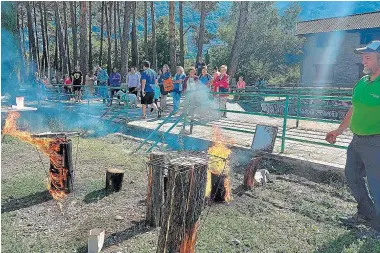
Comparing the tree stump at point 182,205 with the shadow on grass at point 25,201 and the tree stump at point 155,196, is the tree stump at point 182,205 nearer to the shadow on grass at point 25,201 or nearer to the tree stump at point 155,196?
the tree stump at point 155,196

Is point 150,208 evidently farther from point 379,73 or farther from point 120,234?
point 379,73

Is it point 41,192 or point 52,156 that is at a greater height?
point 52,156

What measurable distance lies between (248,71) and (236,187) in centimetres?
3430

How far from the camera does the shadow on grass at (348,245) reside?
366 centimetres

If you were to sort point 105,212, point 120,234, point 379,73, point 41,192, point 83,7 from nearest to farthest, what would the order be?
point 379,73
point 120,234
point 105,212
point 41,192
point 83,7

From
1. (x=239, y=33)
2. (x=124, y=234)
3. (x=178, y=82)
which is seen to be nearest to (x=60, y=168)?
(x=124, y=234)

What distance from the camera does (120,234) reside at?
411 centimetres

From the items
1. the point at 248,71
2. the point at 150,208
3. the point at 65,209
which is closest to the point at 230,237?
the point at 150,208

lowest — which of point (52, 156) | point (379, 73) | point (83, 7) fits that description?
point (52, 156)

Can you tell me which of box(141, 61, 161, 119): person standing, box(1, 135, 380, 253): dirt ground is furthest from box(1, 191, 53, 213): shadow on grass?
box(141, 61, 161, 119): person standing

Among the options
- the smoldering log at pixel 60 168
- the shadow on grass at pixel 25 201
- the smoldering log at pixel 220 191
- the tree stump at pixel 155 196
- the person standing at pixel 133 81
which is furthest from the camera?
the person standing at pixel 133 81

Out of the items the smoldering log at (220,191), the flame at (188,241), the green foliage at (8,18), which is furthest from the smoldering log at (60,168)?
the green foliage at (8,18)

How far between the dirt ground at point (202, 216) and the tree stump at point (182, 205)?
708mm

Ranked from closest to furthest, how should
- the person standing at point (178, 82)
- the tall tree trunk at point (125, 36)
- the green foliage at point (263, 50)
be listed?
1. the person standing at point (178, 82)
2. the tall tree trunk at point (125, 36)
3. the green foliage at point (263, 50)
